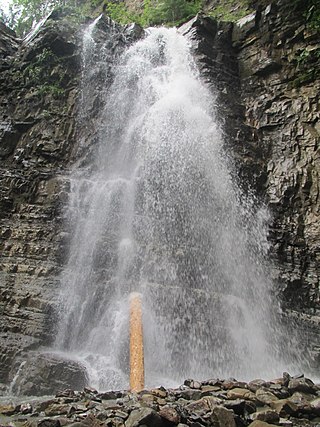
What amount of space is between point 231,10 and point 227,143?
26.7ft

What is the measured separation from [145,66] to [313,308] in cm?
957

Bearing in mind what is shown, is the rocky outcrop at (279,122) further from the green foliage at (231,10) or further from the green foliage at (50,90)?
the green foliage at (50,90)

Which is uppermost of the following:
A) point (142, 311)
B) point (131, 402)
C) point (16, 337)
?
point (142, 311)

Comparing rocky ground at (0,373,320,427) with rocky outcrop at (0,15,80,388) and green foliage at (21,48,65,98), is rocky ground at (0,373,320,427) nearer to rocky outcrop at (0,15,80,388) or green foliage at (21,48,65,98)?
rocky outcrop at (0,15,80,388)

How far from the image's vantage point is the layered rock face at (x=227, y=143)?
8406 millimetres

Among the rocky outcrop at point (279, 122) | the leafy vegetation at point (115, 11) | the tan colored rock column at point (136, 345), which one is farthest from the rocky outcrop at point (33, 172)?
the leafy vegetation at point (115, 11)

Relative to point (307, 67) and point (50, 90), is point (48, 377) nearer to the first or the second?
point (50, 90)

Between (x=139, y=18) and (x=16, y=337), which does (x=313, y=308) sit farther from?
(x=139, y=18)

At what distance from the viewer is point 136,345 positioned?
22.8 ft

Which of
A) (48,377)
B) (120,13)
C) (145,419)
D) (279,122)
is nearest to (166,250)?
(48,377)

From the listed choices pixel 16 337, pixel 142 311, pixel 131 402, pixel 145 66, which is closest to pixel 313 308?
pixel 142 311

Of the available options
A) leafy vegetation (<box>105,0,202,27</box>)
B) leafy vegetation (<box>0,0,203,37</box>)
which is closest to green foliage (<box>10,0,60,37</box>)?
leafy vegetation (<box>0,0,203,37</box>)

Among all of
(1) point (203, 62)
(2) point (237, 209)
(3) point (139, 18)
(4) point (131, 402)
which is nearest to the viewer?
(4) point (131, 402)

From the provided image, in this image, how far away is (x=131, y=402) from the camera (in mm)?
4496
